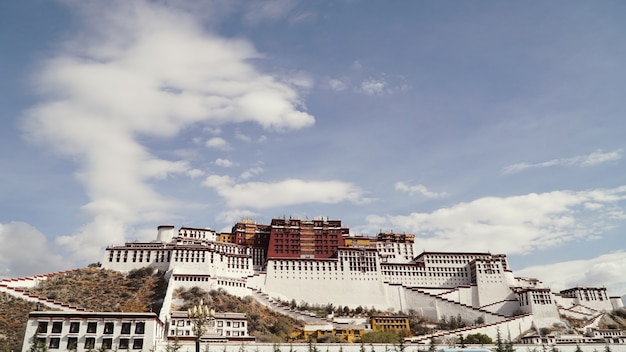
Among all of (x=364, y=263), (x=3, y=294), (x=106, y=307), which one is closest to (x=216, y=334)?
(x=106, y=307)

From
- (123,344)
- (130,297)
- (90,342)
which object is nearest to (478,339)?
(123,344)

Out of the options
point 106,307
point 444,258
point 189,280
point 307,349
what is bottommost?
point 307,349

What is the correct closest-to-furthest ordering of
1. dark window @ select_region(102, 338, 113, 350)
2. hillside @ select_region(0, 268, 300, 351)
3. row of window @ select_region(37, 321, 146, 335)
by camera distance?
row of window @ select_region(37, 321, 146, 335) → dark window @ select_region(102, 338, 113, 350) → hillside @ select_region(0, 268, 300, 351)

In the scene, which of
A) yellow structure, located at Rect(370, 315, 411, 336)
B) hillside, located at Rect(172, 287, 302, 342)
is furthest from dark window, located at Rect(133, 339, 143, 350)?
yellow structure, located at Rect(370, 315, 411, 336)

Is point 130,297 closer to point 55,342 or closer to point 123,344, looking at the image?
point 55,342

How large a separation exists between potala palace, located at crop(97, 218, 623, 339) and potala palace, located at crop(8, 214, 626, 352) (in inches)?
8.4

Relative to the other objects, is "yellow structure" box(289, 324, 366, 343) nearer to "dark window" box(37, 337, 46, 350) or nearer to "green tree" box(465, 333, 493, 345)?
"green tree" box(465, 333, 493, 345)

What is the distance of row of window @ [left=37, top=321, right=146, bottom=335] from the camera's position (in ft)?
171

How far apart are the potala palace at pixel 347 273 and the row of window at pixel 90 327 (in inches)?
1222

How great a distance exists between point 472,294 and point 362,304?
82.6 ft

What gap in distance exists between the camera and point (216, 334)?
66938 mm

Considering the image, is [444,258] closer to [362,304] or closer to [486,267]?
[486,267]

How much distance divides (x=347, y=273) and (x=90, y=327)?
2497 inches

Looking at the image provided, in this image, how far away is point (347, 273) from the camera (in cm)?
10769
